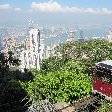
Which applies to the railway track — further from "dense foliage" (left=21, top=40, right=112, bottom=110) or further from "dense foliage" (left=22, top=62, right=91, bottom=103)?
"dense foliage" (left=22, top=62, right=91, bottom=103)

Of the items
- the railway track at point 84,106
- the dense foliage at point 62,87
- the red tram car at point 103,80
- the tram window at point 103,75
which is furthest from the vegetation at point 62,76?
the tram window at point 103,75

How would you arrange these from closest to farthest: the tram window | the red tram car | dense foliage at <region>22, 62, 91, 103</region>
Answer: the red tram car → the tram window → dense foliage at <region>22, 62, 91, 103</region>

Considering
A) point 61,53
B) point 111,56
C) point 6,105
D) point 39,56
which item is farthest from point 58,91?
point 39,56

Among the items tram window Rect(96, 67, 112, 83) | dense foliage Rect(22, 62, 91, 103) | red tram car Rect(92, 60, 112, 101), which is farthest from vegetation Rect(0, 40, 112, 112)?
tram window Rect(96, 67, 112, 83)

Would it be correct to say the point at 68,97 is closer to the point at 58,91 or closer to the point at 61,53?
the point at 58,91

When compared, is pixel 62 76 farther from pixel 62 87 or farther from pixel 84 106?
pixel 84 106

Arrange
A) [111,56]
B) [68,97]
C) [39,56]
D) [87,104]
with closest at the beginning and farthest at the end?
[87,104]
[68,97]
[111,56]
[39,56]
